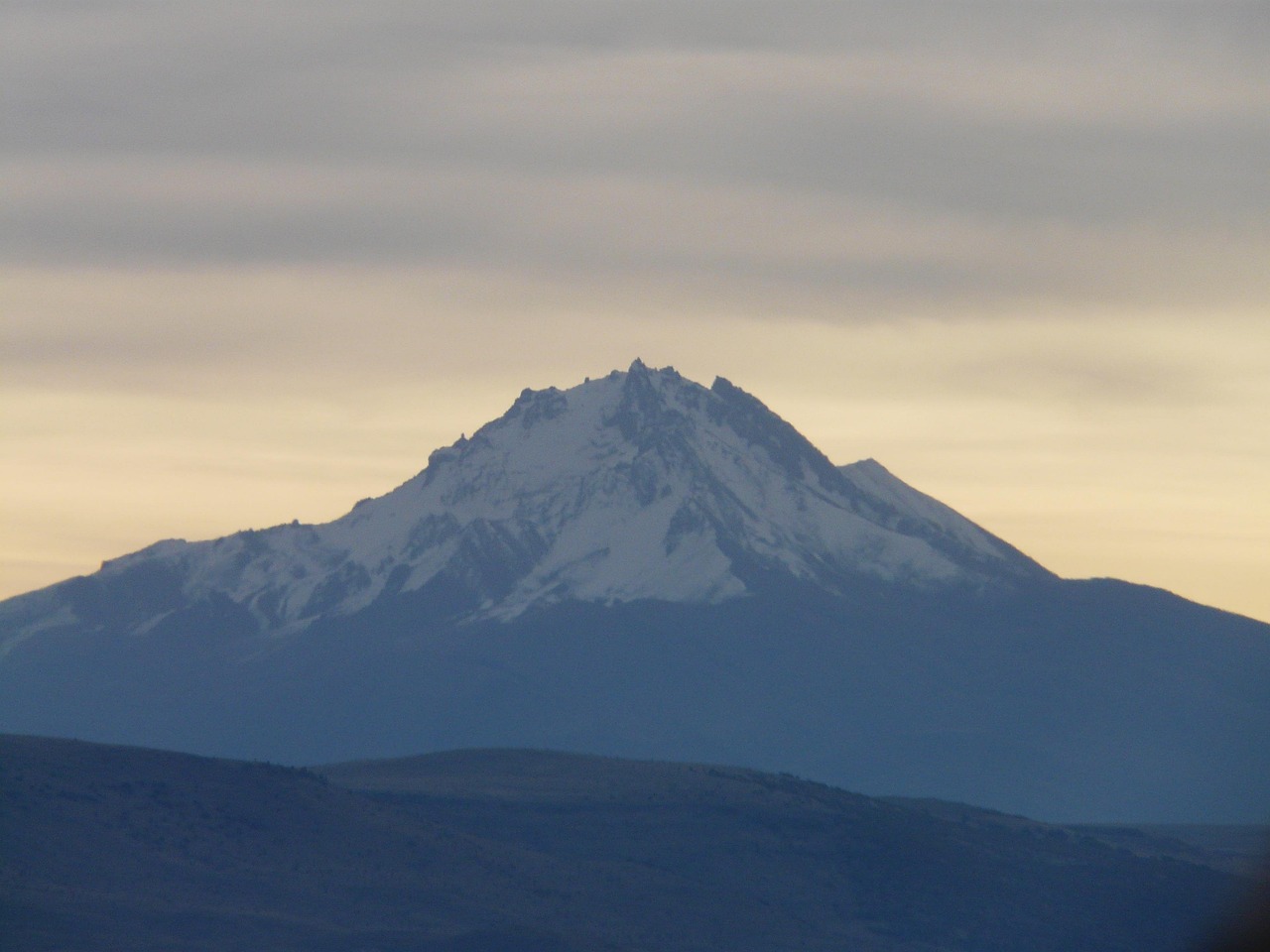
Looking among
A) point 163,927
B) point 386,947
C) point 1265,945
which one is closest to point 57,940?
point 163,927

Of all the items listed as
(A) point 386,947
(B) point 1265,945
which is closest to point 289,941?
(A) point 386,947

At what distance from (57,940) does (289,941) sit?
705 inches

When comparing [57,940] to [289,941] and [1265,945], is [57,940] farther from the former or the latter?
[1265,945]

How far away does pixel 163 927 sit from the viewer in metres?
200

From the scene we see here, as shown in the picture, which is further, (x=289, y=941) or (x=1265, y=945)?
(x=289, y=941)

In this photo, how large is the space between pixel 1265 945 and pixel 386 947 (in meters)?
68.9

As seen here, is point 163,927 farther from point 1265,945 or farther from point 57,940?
point 1265,945

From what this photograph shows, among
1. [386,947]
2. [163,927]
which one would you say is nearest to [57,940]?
[163,927]

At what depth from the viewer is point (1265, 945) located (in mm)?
161875

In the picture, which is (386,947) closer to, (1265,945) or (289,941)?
Result: (289,941)

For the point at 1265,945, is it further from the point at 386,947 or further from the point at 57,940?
the point at 57,940

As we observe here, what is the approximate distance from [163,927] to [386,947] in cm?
1688

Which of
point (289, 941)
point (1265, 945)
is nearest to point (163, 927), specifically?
point (289, 941)

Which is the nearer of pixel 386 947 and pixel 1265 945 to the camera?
pixel 1265 945
